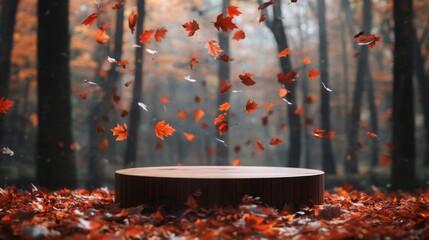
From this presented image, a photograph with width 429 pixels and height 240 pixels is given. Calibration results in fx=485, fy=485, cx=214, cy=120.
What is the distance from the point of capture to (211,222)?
406 centimetres

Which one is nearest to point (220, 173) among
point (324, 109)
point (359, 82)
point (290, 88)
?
point (290, 88)

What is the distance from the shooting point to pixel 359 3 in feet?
67.2

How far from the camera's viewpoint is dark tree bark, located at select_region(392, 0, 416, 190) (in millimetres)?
9016

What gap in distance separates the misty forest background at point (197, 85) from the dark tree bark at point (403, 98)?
2 centimetres

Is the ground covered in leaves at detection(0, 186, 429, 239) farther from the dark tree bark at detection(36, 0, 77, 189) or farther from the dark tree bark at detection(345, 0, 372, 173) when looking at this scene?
the dark tree bark at detection(345, 0, 372, 173)

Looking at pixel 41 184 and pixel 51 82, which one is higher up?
pixel 51 82

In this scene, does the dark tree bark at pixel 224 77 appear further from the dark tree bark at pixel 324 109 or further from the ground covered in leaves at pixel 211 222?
the ground covered in leaves at pixel 211 222

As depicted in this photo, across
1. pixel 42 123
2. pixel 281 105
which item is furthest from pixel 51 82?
pixel 281 105

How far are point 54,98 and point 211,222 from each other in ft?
17.8

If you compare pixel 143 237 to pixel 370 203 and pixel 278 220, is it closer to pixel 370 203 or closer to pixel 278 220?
pixel 278 220

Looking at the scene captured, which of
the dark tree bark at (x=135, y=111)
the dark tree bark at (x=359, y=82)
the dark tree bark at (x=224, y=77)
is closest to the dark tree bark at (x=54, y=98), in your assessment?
the dark tree bark at (x=135, y=111)

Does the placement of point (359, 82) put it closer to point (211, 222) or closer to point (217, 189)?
point (217, 189)

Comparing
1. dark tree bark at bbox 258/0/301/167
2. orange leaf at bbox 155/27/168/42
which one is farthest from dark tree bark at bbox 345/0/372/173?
orange leaf at bbox 155/27/168/42

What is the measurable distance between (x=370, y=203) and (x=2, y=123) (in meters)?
8.18
